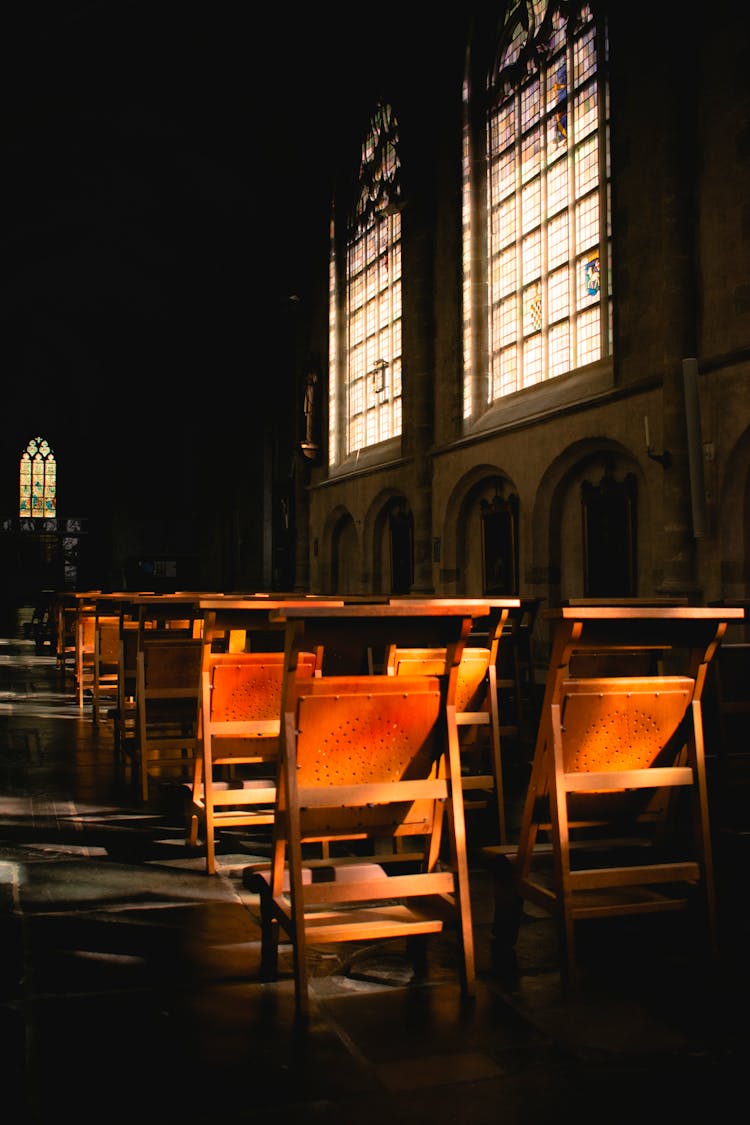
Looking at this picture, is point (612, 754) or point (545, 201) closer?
point (612, 754)

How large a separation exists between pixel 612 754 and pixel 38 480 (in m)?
37.7

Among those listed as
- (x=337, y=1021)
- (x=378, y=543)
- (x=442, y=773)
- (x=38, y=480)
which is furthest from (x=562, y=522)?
(x=38, y=480)

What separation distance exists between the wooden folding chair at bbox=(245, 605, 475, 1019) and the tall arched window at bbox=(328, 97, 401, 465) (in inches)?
642

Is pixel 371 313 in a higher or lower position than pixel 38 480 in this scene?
higher

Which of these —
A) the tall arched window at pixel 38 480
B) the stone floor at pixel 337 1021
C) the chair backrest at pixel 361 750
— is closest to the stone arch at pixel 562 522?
the stone floor at pixel 337 1021

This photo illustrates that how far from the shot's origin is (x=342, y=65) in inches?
822

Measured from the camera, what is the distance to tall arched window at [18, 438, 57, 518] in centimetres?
3769

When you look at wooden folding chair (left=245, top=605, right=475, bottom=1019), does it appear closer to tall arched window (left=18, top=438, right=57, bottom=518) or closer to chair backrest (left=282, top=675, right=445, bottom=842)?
chair backrest (left=282, top=675, right=445, bottom=842)

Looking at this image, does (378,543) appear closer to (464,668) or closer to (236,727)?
(464,668)

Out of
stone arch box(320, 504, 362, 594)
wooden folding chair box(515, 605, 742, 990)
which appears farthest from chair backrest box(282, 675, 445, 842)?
stone arch box(320, 504, 362, 594)

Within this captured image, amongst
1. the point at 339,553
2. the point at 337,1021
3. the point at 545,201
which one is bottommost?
Answer: the point at 337,1021

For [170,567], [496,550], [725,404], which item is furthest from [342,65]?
[170,567]

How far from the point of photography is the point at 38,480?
124ft

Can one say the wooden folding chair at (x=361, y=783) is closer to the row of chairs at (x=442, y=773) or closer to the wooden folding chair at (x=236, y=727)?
the row of chairs at (x=442, y=773)
